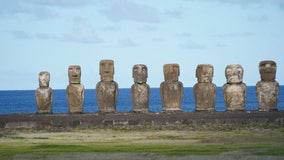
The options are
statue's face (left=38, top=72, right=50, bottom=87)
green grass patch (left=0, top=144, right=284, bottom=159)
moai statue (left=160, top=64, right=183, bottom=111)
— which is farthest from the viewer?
statue's face (left=38, top=72, right=50, bottom=87)

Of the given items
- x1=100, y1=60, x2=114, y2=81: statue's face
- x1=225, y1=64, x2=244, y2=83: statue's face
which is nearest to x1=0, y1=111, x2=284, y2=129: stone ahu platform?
x1=225, y1=64, x2=244, y2=83: statue's face

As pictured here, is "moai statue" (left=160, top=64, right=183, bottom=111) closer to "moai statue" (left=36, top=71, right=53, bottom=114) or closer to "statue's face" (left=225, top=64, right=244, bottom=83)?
"statue's face" (left=225, top=64, right=244, bottom=83)

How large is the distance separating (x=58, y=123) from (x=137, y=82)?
177 inches

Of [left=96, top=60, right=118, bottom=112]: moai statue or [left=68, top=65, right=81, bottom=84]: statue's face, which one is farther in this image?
[left=68, top=65, right=81, bottom=84]: statue's face

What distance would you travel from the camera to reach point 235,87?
3172cm

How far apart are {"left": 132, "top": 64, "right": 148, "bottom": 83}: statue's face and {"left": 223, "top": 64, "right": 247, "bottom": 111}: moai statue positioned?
11.4ft

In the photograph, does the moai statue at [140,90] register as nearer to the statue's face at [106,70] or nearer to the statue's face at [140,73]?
the statue's face at [140,73]

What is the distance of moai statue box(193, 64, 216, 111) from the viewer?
1254 inches

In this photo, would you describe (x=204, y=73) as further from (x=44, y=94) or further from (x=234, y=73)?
(x=44, y=94)

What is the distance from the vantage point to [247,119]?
2936 cm

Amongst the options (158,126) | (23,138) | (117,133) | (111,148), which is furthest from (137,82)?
(111,148)

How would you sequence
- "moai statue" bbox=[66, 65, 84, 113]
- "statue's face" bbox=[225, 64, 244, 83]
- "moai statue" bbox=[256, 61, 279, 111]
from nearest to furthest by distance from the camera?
"moai statue" bbox=[256, 61, 279, 111], "statue's face" bbox=[225, 64, 244, 83], "moai statue" bbox=[66, 65, 84, 113]

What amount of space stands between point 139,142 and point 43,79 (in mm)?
10162

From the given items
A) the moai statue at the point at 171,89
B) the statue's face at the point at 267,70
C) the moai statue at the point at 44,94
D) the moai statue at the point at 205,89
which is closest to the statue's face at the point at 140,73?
the moai statue at the point at 171,89
